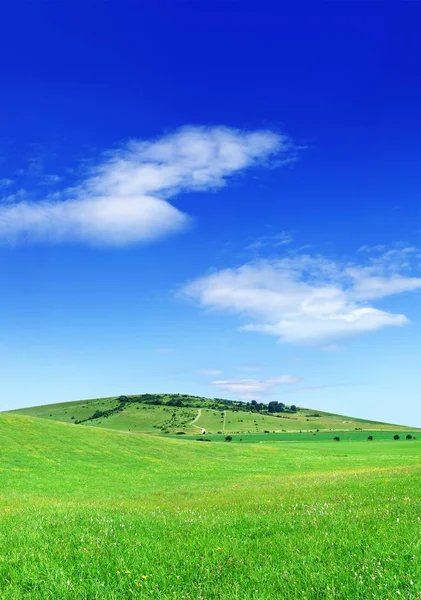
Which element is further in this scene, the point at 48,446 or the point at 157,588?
the point at 48,446

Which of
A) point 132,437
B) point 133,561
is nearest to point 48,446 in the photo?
point 132,437

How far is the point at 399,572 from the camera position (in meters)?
7.45

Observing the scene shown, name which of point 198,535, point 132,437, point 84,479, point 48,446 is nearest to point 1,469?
point 84,479

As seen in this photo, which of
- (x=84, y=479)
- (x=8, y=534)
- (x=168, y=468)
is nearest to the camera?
(x=8, y=534)

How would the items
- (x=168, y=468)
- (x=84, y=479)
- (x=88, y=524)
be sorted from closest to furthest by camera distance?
(x=88, y=524), (x=84, y=479), (x=168, y=468)

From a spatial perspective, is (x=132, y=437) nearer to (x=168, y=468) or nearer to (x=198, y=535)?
(x=168, y=468)

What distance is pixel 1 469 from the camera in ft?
156

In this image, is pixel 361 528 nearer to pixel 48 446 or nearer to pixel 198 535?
pixel 198 535

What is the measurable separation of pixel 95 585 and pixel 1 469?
47117mm

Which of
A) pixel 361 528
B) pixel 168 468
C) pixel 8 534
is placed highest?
pixel 361 528

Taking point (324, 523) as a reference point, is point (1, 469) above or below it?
below

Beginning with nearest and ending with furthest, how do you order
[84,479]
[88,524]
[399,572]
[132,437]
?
[399,572] < [88,524] < [84,479] < [132,437]

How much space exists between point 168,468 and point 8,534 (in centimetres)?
5243

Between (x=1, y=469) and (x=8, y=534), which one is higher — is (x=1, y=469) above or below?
below
